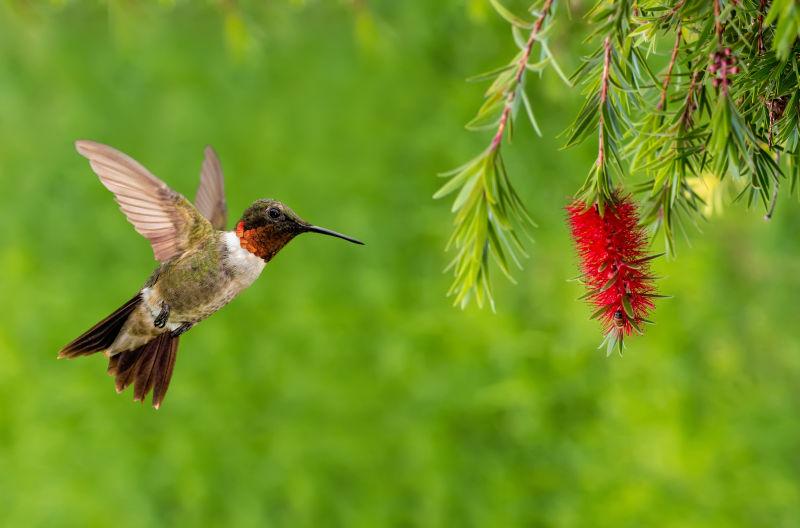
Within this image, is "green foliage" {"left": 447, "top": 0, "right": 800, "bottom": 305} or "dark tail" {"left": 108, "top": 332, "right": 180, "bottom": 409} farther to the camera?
"dark tail" {"left": 108, "top": 332, "right": 180, "bottom": 409}

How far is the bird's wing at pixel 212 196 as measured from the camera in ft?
3.12

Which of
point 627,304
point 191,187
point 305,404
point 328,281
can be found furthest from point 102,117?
point 627,304

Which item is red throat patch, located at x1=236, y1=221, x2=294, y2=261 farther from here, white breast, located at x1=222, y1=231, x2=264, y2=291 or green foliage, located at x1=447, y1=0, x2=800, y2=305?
green foliage, located at x1=447, y1=0, x2=800, y2=305

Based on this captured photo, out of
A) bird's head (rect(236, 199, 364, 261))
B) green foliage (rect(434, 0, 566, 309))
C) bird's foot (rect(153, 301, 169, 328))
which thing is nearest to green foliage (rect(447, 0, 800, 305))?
green foliage (rect(434, 0, 566, 309))

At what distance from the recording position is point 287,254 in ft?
10.8

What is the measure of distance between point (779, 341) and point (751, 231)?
0.37 m

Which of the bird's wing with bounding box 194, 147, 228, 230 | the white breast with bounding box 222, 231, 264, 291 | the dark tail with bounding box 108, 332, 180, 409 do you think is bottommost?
the dark tail with bounding box 108, 332, 180, 409

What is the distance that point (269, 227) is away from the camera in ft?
2.23

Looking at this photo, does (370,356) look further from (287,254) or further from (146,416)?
(146,416)

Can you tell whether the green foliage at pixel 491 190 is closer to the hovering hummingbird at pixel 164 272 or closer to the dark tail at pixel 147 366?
the hovering hummingbird at pixel 164 272

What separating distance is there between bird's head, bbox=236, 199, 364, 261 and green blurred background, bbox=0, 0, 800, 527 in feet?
7.77

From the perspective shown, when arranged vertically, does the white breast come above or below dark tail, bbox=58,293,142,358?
above

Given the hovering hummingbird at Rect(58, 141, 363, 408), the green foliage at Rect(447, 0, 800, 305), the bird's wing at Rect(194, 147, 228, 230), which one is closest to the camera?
the green foliage at Rect(447, 0, 800, 305)

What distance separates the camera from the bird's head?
674mm
